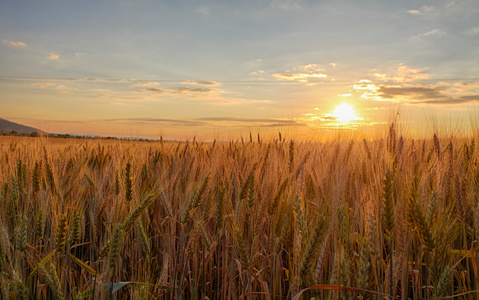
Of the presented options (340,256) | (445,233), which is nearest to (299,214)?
(340,256)

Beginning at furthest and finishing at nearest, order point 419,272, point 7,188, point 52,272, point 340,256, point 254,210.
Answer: point 7,188
point 254,210
point 419,272
point 52,272
point 340,256

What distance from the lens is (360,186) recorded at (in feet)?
7.24

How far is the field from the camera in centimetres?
120

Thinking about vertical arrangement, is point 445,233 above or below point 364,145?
below

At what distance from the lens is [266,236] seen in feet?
5.84

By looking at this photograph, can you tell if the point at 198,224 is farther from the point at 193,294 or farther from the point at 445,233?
the point at 445,233

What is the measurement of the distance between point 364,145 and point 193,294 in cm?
215

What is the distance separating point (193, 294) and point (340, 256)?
0.79 metres

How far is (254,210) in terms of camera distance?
1.84 m

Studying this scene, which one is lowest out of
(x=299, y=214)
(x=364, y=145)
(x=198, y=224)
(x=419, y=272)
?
(x=419, y=272)

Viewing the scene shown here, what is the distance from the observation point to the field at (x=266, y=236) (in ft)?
3.94

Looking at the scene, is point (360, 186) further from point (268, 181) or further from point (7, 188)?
point (7, 188)

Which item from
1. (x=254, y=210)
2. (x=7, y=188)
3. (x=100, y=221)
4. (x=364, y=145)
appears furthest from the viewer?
(x=364, y=145)

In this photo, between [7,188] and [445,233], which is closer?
[445,233]
